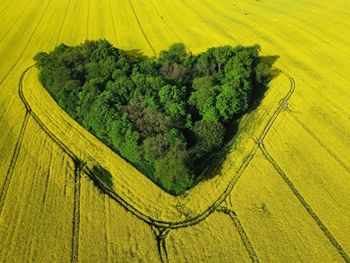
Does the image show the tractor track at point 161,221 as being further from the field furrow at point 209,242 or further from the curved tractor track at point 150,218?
the field furrow at point 209,242

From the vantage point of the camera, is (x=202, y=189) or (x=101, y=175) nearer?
(x=202, y=189)

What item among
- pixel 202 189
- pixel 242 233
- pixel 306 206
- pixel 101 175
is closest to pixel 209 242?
pixel 242 233

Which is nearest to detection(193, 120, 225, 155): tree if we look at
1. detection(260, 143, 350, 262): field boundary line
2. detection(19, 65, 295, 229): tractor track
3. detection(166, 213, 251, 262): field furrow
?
detection(19, 65, 295, 229): tractor track

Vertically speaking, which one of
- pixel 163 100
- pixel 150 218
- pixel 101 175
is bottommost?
pixel 150 218

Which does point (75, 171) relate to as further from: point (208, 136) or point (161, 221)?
point (208, 136)

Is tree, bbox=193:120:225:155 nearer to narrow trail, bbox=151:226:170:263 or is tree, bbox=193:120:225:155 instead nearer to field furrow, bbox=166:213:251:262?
field furrow, bbox=166:213:251:262
